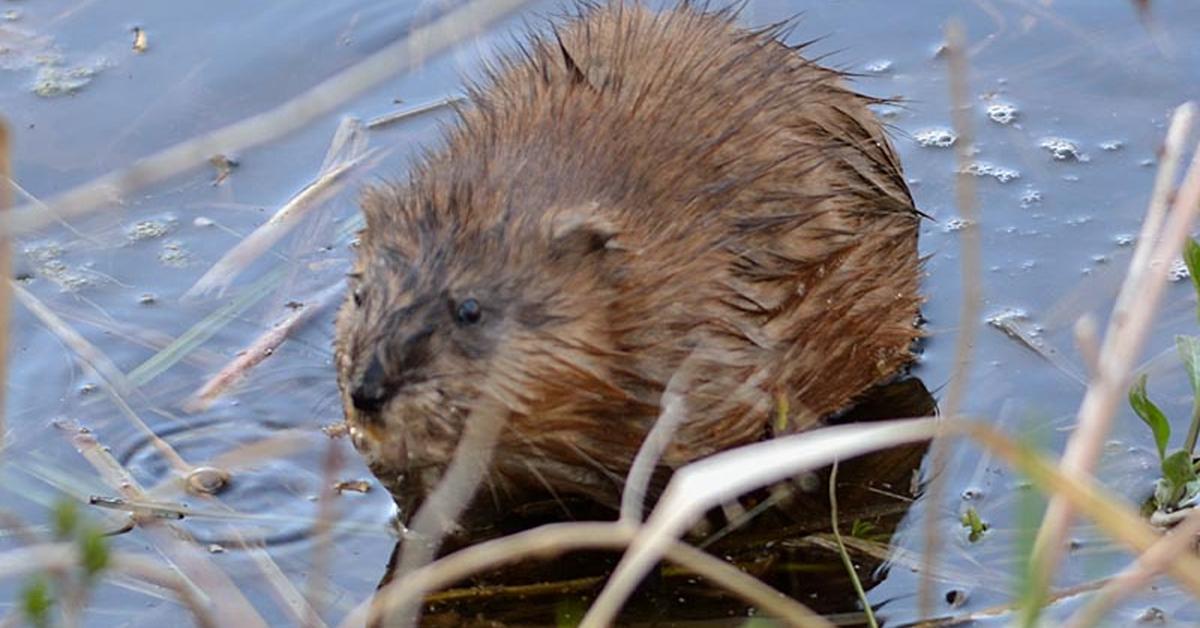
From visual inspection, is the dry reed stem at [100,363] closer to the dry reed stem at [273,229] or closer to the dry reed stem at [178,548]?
the dry reed stem at [178,548]

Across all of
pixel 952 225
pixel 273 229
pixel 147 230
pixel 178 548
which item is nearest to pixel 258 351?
pixel 273 229

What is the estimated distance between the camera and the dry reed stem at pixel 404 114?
477cm

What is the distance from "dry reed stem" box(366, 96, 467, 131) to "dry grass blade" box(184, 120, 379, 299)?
1.8 inches

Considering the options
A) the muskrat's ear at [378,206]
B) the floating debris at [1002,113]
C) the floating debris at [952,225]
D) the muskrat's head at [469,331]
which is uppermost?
the muskrat's ear at [378,206]

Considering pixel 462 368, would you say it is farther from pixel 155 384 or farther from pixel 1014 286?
pixel 1014 286

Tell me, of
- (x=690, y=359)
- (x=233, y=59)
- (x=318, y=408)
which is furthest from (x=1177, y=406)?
(x=233, y=59)

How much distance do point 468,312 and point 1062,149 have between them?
5.58ft

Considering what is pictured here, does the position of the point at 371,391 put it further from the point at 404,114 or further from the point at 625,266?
the point at 404,114

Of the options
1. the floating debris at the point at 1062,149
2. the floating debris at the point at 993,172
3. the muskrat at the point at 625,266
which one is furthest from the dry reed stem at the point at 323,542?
the floating debris at the point at 1062,149

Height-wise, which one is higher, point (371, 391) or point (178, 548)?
point (371, 391)

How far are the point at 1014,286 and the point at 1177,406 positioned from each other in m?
0.50

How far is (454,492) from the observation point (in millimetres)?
3404

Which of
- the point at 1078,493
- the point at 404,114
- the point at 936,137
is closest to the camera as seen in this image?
the point at 1078,493

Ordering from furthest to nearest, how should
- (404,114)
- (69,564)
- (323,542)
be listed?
(404,114) < (323,542) < (69,564)
